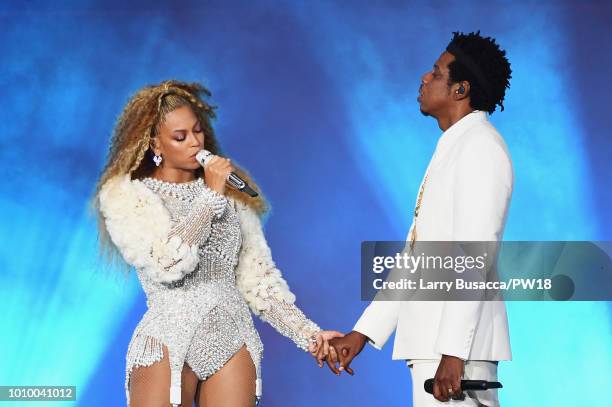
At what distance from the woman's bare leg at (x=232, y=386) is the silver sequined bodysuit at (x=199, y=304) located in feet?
0.06

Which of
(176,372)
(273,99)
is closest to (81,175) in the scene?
(273,99)

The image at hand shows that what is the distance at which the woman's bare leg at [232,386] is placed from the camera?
9.43ft

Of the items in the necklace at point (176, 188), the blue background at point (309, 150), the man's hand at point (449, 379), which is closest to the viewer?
the man's hand at point (449, 379)

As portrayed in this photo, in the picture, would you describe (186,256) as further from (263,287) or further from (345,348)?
(345,348)

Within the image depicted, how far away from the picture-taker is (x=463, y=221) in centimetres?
262

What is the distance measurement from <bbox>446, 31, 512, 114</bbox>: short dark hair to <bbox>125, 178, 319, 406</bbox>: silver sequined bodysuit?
0.73 metres

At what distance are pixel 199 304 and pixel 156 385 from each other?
0.25 metres

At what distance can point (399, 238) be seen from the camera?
4.62 m

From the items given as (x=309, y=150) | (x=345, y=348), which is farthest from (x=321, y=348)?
(x=309, y=150)

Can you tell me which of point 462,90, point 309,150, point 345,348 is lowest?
point 345,348

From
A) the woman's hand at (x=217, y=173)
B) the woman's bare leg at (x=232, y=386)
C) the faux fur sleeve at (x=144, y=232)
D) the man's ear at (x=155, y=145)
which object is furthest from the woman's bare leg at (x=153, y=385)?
the man's ear at (x=155, y=145)
